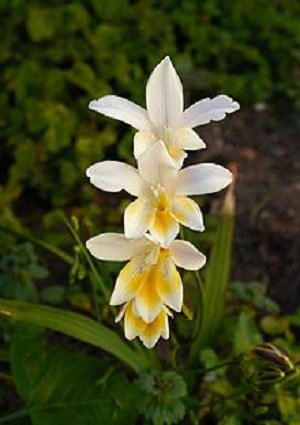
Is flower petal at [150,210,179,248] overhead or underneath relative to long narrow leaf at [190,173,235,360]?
overhead

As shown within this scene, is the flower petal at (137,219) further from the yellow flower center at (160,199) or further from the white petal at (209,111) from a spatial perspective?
the white petal at (209,111)

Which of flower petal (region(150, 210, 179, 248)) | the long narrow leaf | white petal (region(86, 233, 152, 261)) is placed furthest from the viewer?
the long narrow leaf

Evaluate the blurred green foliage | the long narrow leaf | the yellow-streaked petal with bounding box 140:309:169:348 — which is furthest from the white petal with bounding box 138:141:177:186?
the blurred green foliage

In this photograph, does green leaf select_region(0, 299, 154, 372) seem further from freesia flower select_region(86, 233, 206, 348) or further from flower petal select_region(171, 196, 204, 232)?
flower petal select_region(171, 196, 204, 232)

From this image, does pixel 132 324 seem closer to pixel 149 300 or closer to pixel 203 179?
pixel 149 300

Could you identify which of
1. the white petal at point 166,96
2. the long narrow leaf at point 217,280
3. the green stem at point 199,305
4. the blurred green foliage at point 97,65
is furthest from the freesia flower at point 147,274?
the blurred green foliage at point 97,65

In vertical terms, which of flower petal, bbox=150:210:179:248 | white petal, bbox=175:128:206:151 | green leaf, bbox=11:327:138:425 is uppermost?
white petal, bbox=175:128:206:151

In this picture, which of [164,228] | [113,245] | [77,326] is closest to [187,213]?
[164,228]

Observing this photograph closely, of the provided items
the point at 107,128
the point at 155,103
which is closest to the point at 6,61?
the point at 107,128
